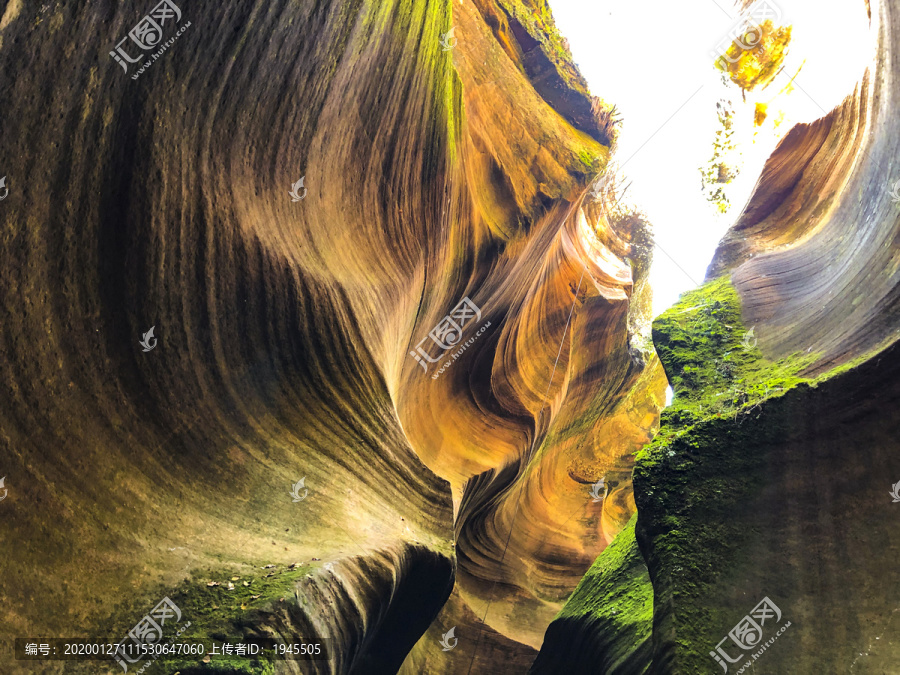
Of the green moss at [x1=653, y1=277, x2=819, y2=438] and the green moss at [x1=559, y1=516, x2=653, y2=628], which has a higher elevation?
the green moss at [x1=653, y1=277, x2=819, y2=438]

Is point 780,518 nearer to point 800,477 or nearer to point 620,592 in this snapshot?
point 800,477

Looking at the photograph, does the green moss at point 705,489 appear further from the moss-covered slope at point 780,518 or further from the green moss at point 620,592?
the green moss at point 620,592

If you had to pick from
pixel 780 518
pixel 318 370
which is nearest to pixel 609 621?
pixel 780 518

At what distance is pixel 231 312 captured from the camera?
524 centimetres

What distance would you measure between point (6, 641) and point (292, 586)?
182 cm

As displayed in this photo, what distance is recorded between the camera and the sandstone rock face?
3.51 m

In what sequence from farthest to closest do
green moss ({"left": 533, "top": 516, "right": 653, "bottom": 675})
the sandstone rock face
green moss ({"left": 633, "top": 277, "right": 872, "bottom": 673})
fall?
green moss ({"left": 533, "top": 516, "right": 653, "bottom": 675})
green moss ({"left": 633, "top": 277, "right": 872, "bottom": 673})
the sandstone rock face

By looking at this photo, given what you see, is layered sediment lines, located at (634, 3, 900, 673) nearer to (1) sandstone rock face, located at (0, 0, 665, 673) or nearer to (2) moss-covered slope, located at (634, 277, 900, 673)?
(2) moss-covered slope, located at (634, 277, 900, 673)

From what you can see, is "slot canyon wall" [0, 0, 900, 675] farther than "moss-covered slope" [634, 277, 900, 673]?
No

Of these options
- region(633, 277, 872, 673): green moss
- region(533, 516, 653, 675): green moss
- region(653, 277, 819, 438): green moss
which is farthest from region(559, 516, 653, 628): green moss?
region(653, 277, 819, 438): green moss

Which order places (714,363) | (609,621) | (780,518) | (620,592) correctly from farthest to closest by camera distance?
(714,363) < (620,592) < (609,621) < (780,518)

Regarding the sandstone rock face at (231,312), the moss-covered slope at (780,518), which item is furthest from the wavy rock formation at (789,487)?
the sandstone rock face at (231,312)

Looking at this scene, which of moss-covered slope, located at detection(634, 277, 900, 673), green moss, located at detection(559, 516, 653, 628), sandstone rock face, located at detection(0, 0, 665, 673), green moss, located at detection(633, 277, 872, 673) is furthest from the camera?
green moss, located at detection(559, 516, 653, 628)

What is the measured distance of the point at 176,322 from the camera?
15.2ft
